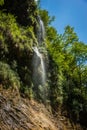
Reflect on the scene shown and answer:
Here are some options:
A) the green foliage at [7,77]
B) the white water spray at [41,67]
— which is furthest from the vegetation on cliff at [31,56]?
the white water spray at [41,67]

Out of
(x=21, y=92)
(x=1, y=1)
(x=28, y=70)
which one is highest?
(x=1, y=1)

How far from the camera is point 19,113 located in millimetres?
14984

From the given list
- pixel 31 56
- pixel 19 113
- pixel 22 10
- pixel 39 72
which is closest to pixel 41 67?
pixel 39 72

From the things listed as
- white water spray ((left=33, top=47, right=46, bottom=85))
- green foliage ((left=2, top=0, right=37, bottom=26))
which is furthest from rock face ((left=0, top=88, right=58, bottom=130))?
green foliage ((left=2, top=0, right=37, bottom=26))

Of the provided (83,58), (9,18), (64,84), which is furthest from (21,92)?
(83,58)

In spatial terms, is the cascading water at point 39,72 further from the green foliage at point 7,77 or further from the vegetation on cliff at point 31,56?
the green foliage at point 7,77

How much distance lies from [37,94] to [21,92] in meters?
2.45

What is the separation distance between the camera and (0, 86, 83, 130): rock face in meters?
13.8

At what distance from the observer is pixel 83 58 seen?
35.3m

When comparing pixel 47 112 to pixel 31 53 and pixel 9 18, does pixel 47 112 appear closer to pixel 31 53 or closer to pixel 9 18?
pixel 31 53

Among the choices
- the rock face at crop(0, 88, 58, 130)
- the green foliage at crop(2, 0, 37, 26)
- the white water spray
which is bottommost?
the rock face at crop(0, 88, 58, 130)

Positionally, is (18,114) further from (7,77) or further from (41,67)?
(41,67)

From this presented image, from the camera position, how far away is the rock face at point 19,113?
45.3 feet

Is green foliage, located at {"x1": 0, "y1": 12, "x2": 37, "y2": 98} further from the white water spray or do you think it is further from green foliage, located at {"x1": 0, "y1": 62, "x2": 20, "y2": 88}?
the white water spray
